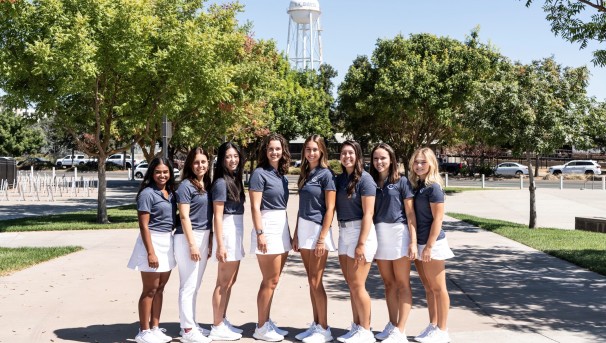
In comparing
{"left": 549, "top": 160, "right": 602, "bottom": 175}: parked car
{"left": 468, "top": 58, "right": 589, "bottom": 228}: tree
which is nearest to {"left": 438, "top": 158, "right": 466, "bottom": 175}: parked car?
{"left": 549, "top": 160, "right": 602, "bottom": 175}: parked car

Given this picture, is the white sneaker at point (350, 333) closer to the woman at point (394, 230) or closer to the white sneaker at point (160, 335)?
the woman at point (394, 230)

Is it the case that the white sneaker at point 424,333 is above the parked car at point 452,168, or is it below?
below

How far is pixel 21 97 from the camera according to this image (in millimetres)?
16094

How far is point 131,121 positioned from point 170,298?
10729mm

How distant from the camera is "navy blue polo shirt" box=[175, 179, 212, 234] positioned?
5711 millimetres

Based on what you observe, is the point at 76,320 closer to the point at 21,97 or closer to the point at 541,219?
the point at 21,97

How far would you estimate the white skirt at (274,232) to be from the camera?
5734 mm

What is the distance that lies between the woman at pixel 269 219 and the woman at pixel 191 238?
438 millimetres

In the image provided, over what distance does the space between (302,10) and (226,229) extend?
58284 millimetres

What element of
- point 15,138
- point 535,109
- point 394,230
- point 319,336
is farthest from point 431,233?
point 15,138

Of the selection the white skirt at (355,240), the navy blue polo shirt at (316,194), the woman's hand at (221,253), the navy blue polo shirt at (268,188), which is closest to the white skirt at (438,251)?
the white skirt at (355,240)

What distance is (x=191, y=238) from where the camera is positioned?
5.60 meters

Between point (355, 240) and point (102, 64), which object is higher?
point (102, 64)

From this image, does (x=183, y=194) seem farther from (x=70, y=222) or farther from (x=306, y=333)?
(x=70, y=222)
